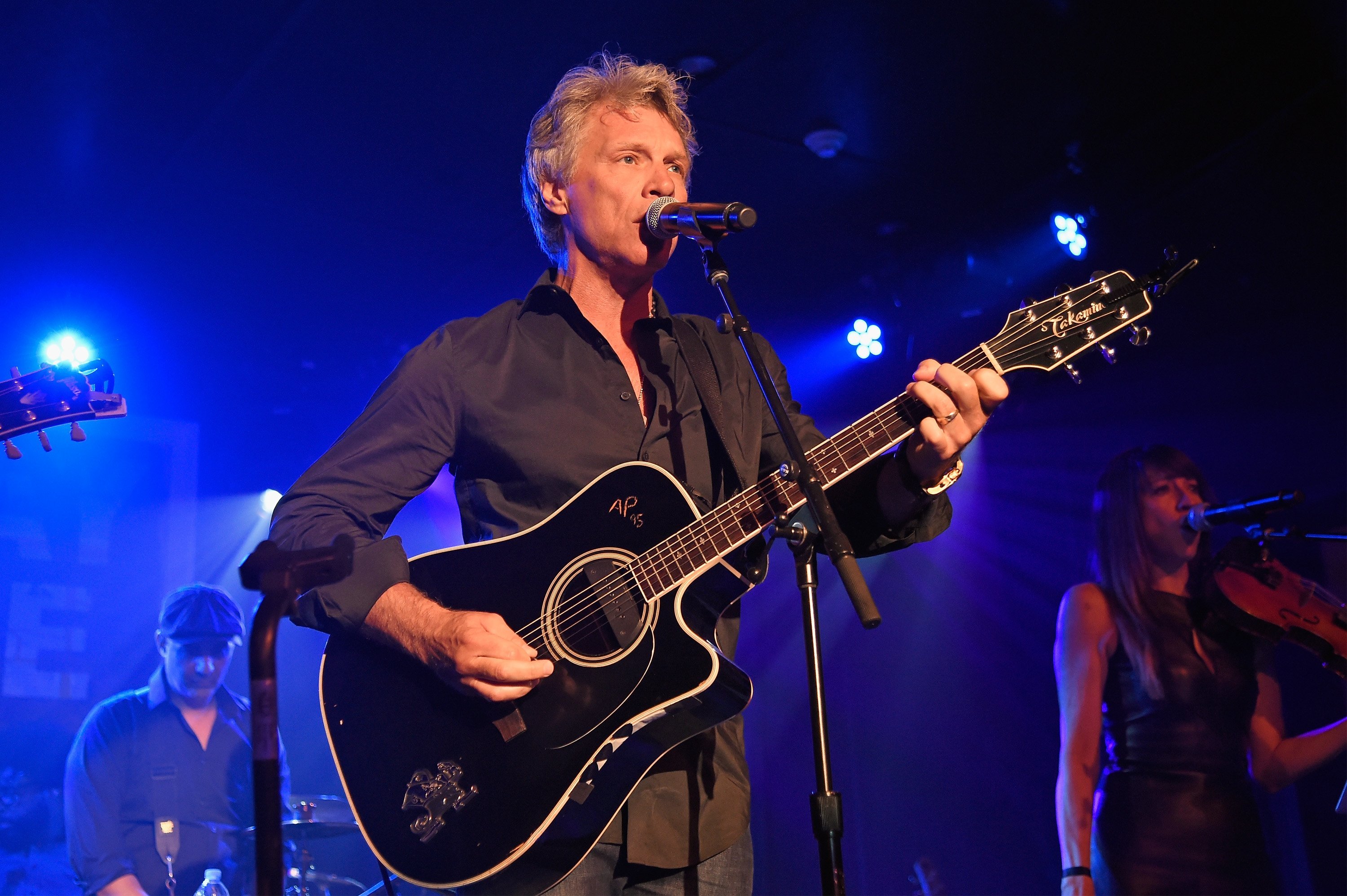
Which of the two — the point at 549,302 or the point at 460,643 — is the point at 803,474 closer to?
the point at 460,643

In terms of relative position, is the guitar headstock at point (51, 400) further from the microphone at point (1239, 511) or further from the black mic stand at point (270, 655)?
the microphone at point (1239, 511)

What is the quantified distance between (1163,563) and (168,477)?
8.80 m

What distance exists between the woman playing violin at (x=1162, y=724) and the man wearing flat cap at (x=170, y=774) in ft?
14.0

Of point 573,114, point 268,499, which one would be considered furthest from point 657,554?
point 268,499

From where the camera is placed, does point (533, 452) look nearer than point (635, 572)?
No

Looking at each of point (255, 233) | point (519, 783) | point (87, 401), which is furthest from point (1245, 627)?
point (255, 233)

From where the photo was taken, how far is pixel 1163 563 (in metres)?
3.99

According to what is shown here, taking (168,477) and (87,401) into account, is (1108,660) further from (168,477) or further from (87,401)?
(168,477)

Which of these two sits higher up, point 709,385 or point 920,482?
point 709,385

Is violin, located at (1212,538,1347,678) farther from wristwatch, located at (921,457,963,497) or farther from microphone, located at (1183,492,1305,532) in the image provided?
wristwatch, located at (921,457,963,497)

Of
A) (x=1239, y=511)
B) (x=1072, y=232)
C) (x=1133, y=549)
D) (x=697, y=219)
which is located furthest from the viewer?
(x=1072, y=232)

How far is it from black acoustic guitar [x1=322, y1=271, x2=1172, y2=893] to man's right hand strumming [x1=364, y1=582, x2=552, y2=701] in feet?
0.20

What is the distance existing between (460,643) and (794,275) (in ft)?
19.0

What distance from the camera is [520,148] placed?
5.70m
